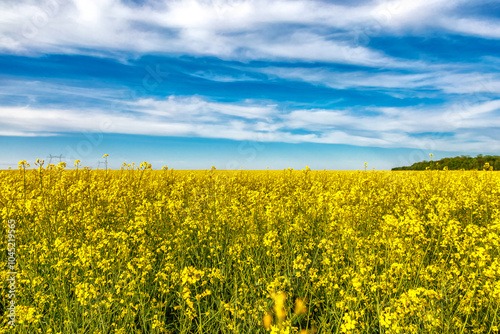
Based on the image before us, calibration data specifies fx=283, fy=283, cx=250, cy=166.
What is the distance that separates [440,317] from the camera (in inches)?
106

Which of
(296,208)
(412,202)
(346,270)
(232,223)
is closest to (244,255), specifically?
(232,223)

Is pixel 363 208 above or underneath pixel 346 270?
above

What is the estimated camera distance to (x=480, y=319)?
10.2 ft

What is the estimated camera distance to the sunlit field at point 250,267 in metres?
2.71

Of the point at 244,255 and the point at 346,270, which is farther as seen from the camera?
the point at 244,255

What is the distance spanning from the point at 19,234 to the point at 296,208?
199 inches

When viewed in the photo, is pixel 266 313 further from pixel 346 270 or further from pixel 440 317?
pixel 440 317

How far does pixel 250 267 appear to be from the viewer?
384cm

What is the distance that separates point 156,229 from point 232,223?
4.53 feet

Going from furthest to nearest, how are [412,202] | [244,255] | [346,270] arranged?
[412,202] < [244,255] < [346,270]

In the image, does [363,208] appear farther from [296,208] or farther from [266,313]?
[266,313]

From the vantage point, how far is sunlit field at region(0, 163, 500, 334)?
271 centimetres

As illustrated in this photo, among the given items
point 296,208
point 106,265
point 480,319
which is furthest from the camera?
point 296,208

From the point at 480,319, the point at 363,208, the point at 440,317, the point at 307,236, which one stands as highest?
the point at 363,208
